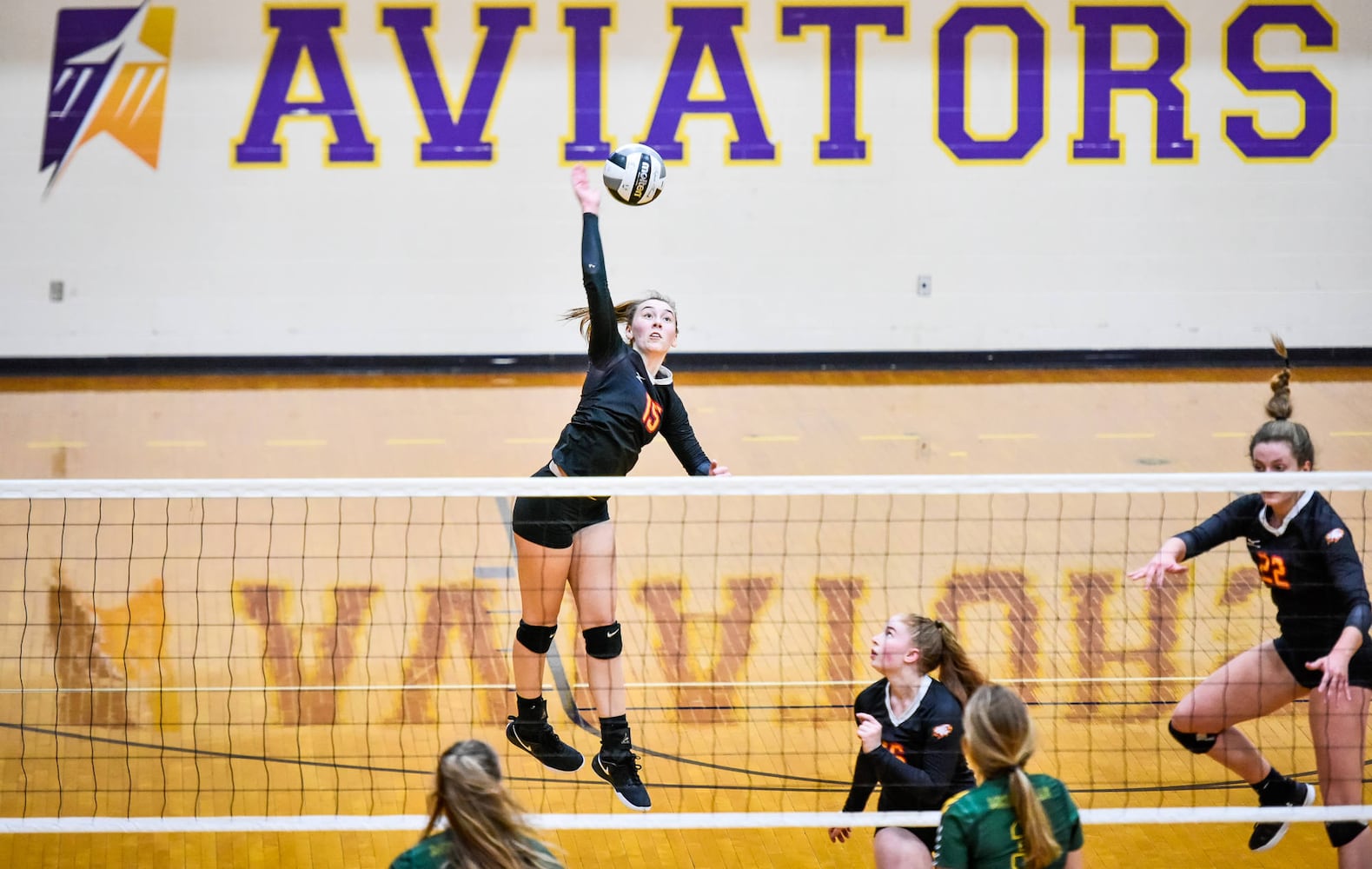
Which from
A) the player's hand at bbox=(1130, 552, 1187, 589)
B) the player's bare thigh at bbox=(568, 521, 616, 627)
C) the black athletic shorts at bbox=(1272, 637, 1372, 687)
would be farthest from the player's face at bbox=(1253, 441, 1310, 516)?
the player's bare thigh at bbox=(568, 521, 616, 627)

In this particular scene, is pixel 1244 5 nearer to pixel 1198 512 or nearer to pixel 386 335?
pixel 1198 512

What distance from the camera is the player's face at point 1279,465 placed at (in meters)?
5.37

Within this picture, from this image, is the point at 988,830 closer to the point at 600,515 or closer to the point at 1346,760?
the point at 1346,760

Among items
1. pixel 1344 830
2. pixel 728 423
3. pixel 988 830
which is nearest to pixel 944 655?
pixel 988 830

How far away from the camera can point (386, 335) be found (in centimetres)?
1581

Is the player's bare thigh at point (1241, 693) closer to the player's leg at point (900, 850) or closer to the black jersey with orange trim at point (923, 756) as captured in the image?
the black jersey with orange trim at point (923, 756)

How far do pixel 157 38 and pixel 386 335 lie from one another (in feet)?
13.1

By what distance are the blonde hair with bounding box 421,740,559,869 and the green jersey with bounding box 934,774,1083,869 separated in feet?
3.76

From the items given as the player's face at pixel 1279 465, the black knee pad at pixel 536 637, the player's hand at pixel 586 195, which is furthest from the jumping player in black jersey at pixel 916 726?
the player's hand at pixel 586 195

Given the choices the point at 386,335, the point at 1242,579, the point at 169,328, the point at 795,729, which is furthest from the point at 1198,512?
the point at 169,328

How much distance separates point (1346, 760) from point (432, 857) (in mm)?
3547

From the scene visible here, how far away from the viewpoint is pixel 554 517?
581 centimetres

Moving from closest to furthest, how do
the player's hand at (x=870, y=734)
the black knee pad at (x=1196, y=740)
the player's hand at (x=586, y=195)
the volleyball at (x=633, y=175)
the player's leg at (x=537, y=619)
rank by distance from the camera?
the player's hand at (x=870, y=734), the player's hand at (x=586, y=195), the black knee pad at (x=1196, y=740), the player's leg at (x=537, y=619), the volleyball at (x=633, y=175)

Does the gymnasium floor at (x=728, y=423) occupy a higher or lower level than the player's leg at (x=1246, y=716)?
higher
